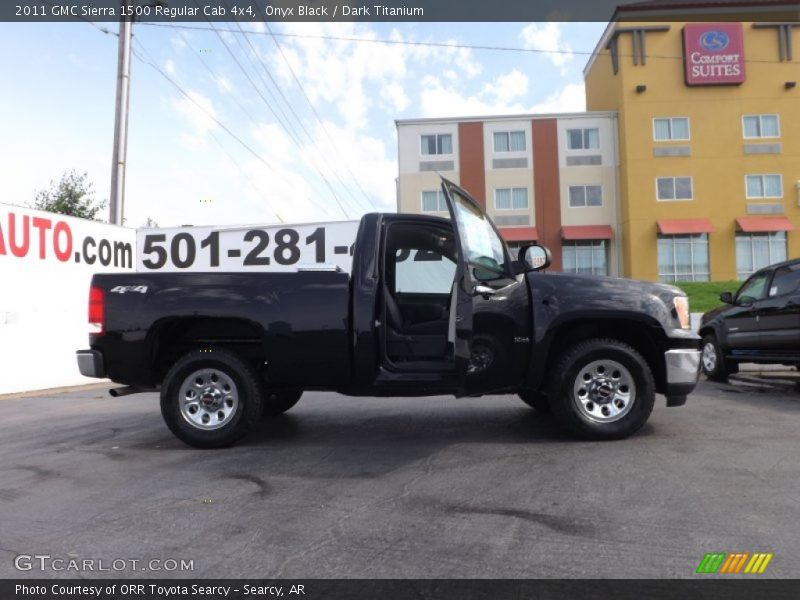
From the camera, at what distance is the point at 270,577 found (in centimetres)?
273

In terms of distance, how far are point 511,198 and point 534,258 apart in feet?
102

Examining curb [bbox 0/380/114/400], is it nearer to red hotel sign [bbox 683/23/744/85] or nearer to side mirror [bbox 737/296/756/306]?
side mirror [bbox 737/296/756/306]

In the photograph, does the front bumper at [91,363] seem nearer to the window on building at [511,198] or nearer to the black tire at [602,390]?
the black tire at [602,390]

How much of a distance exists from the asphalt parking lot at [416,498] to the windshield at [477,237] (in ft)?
5.12

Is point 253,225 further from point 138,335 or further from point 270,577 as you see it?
point 270,577

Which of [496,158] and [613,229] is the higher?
[496,158]

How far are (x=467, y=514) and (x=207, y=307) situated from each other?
288 centimetres

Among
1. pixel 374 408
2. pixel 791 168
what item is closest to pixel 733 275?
pixel 791 168

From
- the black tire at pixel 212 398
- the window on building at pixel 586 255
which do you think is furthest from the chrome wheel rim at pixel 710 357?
the window on building at pixel 586 255

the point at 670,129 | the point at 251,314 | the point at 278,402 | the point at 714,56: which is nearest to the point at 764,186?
the point at 670,129

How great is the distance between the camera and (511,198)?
3519cm

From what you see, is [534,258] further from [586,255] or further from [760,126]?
[760,126]

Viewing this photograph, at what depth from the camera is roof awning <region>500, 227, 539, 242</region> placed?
3403 centimetres

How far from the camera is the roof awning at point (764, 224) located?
32562mm
